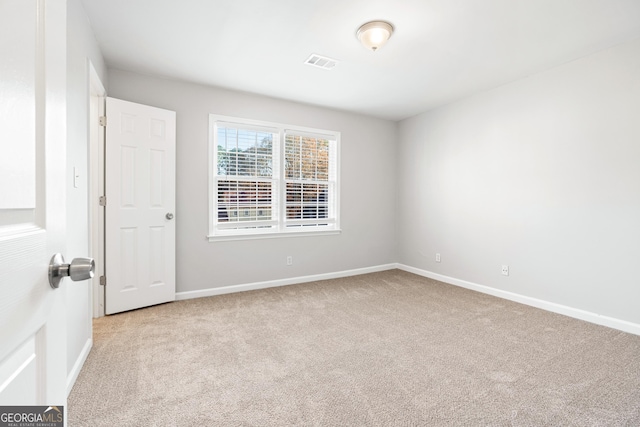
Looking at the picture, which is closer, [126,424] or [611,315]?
[126,424]

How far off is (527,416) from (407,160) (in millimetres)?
3983

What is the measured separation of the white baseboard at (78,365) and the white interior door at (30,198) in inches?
60.5

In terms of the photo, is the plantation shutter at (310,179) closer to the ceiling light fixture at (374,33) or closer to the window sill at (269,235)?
the window sill at (269,235)

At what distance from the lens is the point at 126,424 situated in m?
1.55

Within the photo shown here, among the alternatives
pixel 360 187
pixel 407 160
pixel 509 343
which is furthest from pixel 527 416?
pixel 407 160

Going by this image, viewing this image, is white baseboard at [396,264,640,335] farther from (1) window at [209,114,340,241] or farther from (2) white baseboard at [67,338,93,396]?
(2) white baseboard at [67,338,93,396]

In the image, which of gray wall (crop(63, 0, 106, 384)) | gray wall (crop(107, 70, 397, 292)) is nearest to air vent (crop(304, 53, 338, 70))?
gray wall (crop(107, 70, 397, 292))

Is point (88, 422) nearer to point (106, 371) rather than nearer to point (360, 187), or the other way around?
point (106, 371)

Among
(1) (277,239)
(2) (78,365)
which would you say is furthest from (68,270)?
(1) (277,239)

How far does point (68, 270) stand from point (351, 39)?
273 centimetres

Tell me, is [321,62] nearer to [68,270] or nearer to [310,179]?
[310,179]

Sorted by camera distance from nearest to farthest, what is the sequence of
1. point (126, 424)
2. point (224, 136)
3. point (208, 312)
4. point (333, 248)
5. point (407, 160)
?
point (126, 424) < point (208, 312) < point (224, 136) < point (333, 248) < point (407, 160)

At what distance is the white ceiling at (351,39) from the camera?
7.40 ft

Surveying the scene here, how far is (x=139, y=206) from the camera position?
10.4 ft
